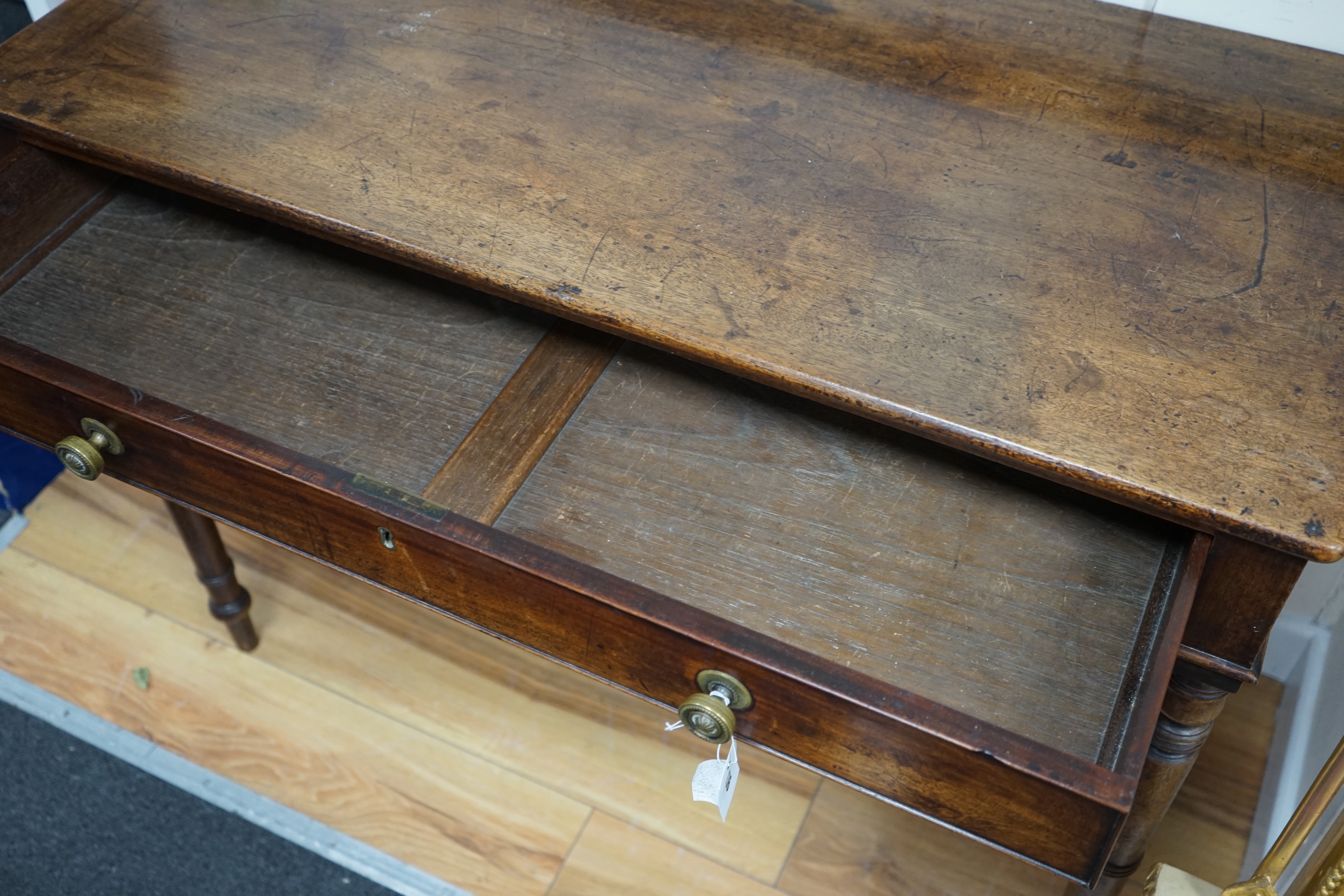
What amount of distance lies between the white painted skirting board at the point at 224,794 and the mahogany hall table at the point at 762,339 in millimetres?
476

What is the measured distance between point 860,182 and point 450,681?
0.77 m

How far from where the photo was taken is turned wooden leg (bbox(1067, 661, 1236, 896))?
31.7 inches

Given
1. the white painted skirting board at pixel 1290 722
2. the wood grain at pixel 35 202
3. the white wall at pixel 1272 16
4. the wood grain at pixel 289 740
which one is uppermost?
the white wall at pixel 1272 16

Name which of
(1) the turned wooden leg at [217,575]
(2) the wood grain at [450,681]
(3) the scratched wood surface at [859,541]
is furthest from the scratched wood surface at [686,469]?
(2) the wood grain at [450,681]

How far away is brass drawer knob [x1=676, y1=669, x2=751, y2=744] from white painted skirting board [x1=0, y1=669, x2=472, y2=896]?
0.54m

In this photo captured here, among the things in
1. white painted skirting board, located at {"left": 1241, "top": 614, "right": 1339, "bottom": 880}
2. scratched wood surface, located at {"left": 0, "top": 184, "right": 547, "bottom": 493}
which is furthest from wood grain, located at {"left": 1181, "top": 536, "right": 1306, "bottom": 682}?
scratched wood surface, located at {"left": 0, "top": 184, "right": 547, "bottom": 493}

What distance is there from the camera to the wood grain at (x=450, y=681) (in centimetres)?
123

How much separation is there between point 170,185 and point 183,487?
0.23 meters

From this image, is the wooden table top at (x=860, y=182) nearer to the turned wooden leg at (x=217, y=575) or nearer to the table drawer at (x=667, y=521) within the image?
the table drawer at (x=667, y=521)

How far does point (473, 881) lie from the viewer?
3.86ft

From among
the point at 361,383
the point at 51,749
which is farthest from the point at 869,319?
the point at 51,749

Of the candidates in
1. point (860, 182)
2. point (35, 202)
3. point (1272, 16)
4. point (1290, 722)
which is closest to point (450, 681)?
point (35, 202)

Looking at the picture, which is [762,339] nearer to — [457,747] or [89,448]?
[89,448]

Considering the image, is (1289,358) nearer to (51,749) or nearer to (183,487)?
(183,487)
